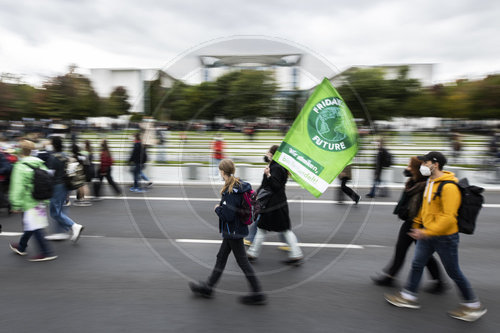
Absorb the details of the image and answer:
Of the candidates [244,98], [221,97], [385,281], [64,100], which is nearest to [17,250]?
[221,97]

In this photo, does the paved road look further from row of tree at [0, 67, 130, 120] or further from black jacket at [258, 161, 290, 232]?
row of tree at [0, 67, 130, 120]

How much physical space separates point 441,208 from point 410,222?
618 millimetres

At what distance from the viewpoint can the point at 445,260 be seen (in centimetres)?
323

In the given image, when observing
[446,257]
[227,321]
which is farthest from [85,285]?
[446,257]

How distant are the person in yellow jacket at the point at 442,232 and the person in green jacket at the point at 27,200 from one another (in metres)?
4.40

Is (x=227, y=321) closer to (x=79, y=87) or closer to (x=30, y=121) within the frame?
(x=79, y=87)

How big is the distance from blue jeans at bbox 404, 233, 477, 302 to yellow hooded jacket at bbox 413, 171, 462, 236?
0.32 ft

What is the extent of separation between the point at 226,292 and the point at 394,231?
12.1 ft

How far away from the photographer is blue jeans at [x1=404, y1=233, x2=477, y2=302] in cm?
318

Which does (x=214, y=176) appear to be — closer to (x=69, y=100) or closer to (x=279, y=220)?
(x=279, y=220)

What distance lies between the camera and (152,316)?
331 cm

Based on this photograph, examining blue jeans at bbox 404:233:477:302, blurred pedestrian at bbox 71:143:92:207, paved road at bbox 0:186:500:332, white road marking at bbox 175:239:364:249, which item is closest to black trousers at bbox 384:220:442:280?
paved road at bbox 0:186:500:332

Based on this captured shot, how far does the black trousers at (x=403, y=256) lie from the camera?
12.3ft

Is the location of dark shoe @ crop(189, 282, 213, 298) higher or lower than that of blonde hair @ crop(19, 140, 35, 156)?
lower
